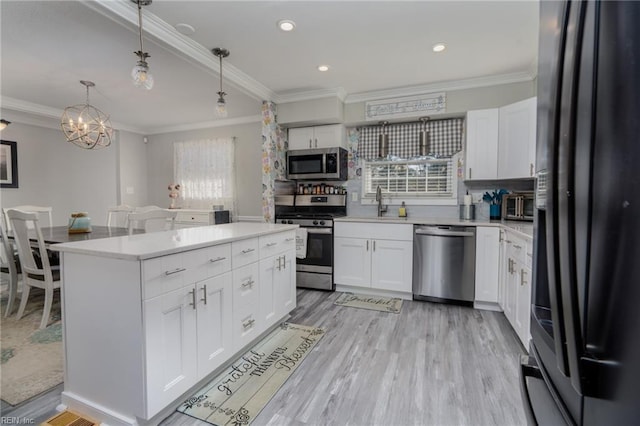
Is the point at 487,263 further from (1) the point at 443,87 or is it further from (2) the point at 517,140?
(1) the point at 443,87

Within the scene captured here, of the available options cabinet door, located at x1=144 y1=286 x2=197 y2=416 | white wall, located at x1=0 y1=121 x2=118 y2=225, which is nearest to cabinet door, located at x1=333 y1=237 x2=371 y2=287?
cabinet door, located at x1=144 y1=286 x2=197 y2=416

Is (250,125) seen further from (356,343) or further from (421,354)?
(421,354)

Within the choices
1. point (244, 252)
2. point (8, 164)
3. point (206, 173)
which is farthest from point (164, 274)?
point (8, 164)

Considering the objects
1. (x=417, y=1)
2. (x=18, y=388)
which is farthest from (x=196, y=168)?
(x=417, y=1)

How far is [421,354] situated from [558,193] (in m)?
2.02

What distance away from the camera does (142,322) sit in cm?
143

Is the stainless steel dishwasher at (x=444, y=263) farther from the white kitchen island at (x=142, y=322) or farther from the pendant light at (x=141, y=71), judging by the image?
the pendant light at (x=141, y=71)

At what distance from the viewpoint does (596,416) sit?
19.9 inches

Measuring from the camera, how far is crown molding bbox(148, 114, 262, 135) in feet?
16.6

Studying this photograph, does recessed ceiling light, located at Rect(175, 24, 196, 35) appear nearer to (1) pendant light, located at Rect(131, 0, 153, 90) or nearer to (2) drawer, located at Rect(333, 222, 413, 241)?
(1) pendant light, located at Rect(131, 0, 153, 90)

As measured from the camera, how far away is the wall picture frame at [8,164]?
4.22 metres

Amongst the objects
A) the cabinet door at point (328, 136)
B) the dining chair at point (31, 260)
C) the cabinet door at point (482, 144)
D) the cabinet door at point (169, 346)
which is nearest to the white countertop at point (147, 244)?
the cabinet door at point (169, 346)

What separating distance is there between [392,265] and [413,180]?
4.11 ft

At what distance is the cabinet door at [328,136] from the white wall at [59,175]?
4.00m
